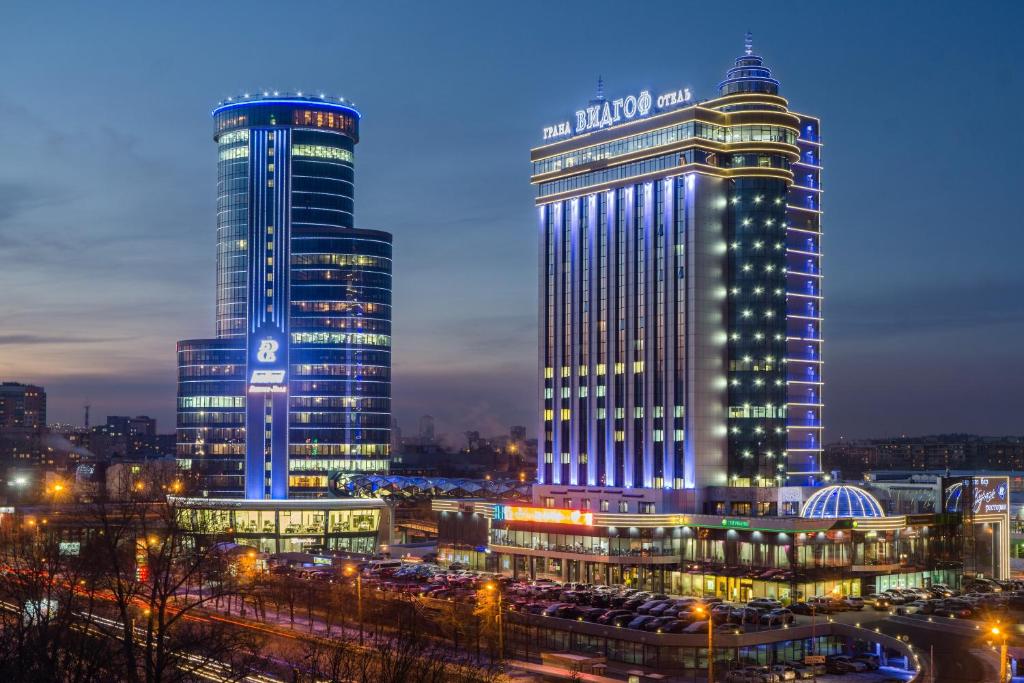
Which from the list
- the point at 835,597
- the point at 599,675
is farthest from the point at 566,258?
the point at 599,675

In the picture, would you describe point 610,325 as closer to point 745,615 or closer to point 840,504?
point 840,504

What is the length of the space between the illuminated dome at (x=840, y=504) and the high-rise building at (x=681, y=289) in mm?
16151

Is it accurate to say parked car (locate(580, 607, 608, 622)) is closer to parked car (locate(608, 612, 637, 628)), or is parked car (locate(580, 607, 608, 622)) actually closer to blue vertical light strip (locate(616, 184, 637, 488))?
parked car (locate(608, 612, 637, 628))

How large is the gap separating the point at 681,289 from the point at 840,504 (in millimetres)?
34528

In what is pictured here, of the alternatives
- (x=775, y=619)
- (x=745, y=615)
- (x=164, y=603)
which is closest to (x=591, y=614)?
(x=745, y=615)

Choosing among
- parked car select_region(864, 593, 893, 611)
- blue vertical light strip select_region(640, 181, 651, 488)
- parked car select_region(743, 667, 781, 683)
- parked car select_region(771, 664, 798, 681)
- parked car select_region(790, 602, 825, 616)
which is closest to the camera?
parked car select_region(743, 667, 781, 683)

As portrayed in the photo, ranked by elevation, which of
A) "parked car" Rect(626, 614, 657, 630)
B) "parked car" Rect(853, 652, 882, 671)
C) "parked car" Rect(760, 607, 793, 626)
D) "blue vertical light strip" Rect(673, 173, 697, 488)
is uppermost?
"blue vertical light strip" Rect(673, 173, 697, 488)

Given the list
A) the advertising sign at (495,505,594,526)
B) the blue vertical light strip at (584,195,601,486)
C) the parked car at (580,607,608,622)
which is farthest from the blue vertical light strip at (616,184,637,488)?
the parked car at (580,607,608,622)

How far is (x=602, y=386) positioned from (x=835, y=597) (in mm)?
49470

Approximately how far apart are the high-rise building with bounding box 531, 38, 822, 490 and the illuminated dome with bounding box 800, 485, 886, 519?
16.2 meters

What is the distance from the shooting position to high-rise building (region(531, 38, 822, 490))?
168 metres

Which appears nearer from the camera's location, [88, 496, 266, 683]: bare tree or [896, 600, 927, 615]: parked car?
[88, 496, 266, 683]: bare tree

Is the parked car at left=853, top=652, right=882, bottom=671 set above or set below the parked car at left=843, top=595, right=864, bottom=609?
below

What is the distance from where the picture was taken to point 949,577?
159625 mm
